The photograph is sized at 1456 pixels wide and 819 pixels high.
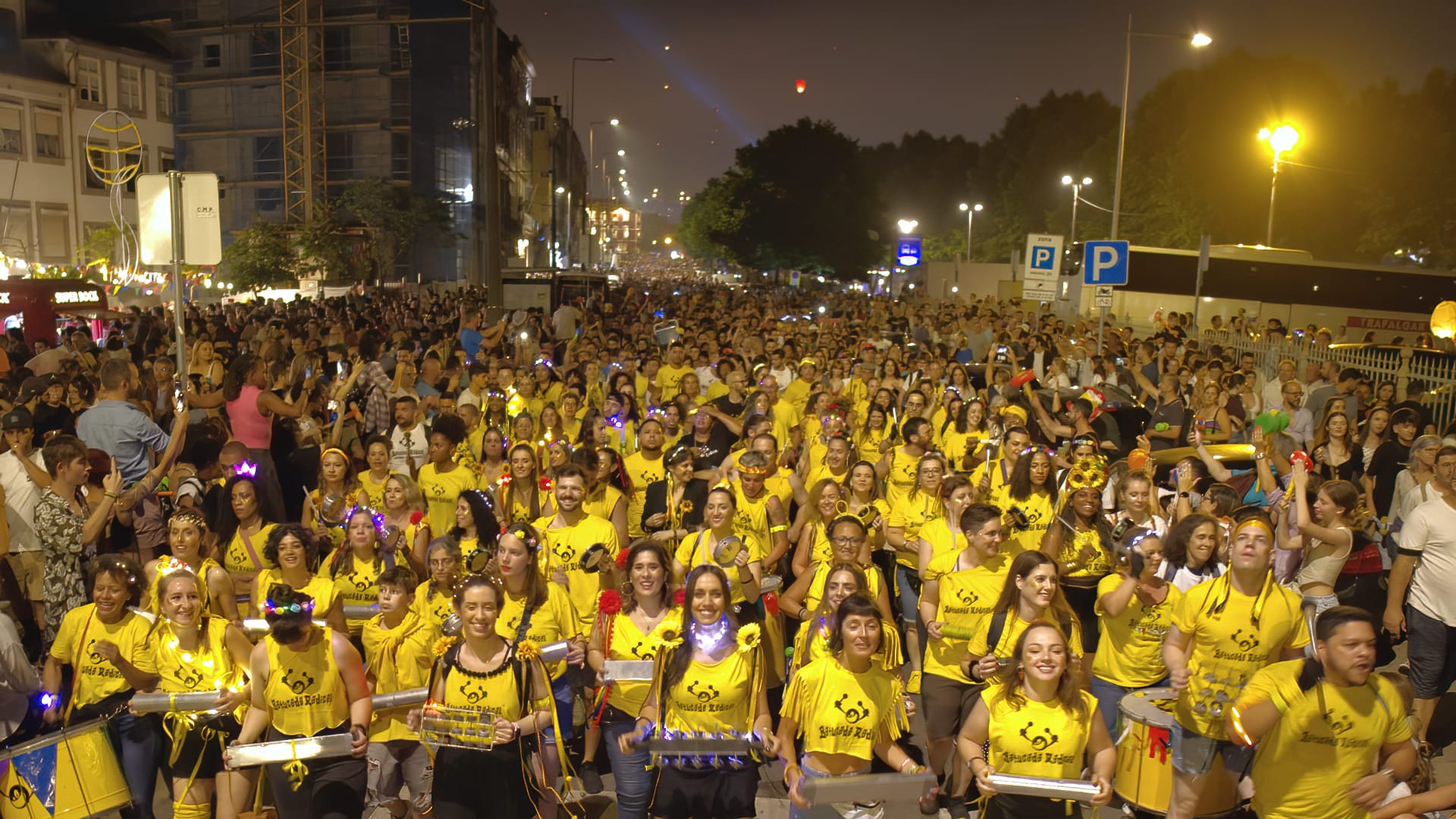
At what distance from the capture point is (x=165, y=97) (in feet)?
181

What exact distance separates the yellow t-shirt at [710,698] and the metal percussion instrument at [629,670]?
3.6 inches

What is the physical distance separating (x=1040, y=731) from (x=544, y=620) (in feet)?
7.92

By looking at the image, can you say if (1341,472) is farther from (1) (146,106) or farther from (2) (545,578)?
(1) (146,106)

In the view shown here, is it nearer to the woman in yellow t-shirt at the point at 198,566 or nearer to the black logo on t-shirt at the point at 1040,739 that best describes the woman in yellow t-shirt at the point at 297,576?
the woman in yellow t-shirt at the point at 198,566

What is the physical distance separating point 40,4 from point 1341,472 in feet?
193

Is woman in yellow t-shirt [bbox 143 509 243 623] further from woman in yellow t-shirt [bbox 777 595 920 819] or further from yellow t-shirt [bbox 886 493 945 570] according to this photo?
yellow t-shirt [bbox 886 493 945 570]

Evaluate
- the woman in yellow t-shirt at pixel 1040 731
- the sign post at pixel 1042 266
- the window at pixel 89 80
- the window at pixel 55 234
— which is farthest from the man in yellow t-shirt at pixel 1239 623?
the window at pixel 89 80

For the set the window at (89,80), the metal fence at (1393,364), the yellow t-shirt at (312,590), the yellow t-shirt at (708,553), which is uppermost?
the window at (89,80)

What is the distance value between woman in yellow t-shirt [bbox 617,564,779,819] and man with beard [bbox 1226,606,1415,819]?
1.95 meters

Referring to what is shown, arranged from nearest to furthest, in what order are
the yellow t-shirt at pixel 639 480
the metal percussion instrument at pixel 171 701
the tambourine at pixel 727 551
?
the metal percussion instrument at pixel 171 701
the tambourine at pixel 727 551
the yellow t-shirt at pixel 639 480

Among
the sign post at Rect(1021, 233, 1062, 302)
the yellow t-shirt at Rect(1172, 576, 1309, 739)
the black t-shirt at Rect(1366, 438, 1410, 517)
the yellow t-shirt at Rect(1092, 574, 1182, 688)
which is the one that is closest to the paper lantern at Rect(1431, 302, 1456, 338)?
the sign post at Rect(1021, 233, 1062, 302)

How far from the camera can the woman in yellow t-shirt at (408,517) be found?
6.90 meters

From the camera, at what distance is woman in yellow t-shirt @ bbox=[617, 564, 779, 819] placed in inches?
187

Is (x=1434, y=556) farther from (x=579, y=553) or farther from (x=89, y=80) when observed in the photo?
(x=89, y=80)
